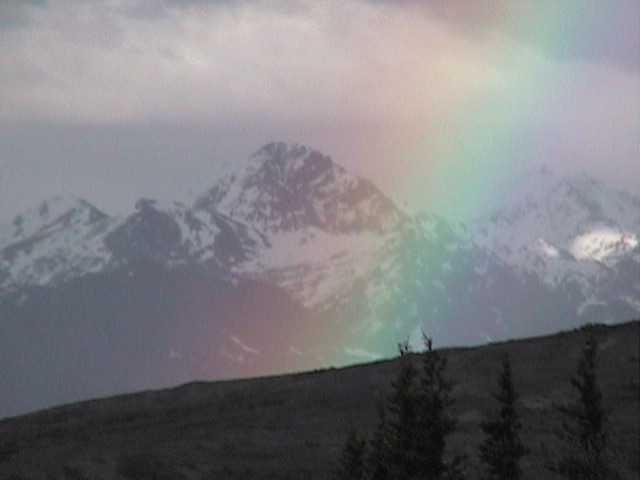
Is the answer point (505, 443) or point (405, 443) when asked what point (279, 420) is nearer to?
point (505, 443)

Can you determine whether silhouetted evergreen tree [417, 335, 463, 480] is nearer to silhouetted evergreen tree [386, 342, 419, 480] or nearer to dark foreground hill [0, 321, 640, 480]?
silhouetted evergreen tree [386, 342, 419, 480]

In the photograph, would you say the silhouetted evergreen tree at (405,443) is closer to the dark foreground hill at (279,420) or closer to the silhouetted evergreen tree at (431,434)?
the silhouetted evergreen tree at (431,434)

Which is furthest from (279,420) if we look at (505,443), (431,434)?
(431,434)

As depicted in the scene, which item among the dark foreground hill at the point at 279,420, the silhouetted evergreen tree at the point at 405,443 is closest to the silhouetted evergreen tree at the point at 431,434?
the silhouetted evergreen tree at the point at 405,443

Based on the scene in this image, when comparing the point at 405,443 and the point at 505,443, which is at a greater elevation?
A: the point at 505,443

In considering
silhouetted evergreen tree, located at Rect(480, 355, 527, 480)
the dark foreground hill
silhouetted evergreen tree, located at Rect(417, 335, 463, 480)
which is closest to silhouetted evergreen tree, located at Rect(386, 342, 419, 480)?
silhouetted evergreen tree, located at Rect(417, 335, 463, 480)

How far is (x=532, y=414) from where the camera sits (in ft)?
418

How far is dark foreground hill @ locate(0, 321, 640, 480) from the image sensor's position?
367ft

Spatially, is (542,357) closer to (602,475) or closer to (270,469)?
(270,469)

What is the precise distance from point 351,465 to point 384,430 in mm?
2303

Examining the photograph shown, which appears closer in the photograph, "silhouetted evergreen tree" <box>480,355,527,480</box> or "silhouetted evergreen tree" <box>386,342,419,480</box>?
"silhouetted evergreen tree" <box>386,342,419,480</box>

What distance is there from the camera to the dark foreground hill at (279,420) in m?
112

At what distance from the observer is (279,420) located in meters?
132

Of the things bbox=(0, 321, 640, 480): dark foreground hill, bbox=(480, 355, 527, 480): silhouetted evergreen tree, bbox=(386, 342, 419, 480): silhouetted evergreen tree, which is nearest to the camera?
bbox=(386, 342, 419, 480): silhouetted evergreen tree
